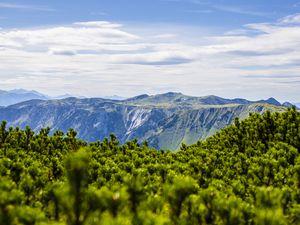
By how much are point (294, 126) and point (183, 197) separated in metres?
33.0

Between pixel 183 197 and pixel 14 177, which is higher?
pixel 183 197

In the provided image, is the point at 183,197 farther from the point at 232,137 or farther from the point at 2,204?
the point at 232,137

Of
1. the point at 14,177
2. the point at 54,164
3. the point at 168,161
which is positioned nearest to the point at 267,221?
the point at 14,177

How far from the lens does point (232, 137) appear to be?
46.6 meters

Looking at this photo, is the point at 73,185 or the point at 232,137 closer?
the point at 73,185

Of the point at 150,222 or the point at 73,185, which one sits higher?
the point at 73,185

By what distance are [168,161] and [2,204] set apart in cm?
2700

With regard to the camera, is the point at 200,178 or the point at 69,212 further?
the point at 200,178

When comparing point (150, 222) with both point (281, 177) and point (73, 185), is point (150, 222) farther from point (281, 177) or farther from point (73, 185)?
point (281, 177)

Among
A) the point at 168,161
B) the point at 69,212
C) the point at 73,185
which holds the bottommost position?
the point at 168,161

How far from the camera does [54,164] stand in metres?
28.3

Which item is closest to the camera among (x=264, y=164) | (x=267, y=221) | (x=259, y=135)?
(x=267, y=221)

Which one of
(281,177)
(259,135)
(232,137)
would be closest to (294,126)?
(259,135)

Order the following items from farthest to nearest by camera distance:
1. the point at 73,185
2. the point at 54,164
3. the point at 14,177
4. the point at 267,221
Result: 1. the point at 54,164
2. the point at 14,177
3. the point at 73,185
4. the point at 267,221
